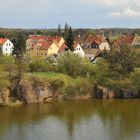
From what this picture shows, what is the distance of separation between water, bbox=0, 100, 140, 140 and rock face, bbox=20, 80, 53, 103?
67.9 inches

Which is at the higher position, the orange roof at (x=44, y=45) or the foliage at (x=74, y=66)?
the orange roof at (x=44, y=45)

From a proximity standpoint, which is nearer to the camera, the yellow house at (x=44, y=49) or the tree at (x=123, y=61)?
Result: the tree at (x=123, y=61)

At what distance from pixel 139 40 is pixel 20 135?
57763mm

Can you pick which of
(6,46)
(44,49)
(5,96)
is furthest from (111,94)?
(6,46)

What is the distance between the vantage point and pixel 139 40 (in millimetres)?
88812

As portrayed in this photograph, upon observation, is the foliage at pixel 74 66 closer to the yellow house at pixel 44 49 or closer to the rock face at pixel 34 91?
the rock face at pixel 34 91

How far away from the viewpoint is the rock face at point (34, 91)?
162 feet

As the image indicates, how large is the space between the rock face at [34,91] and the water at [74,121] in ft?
5.66

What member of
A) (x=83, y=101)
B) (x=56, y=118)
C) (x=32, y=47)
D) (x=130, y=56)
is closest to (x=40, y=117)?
(x=56, y=118)

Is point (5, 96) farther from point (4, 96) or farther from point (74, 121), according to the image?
point (74, 121)

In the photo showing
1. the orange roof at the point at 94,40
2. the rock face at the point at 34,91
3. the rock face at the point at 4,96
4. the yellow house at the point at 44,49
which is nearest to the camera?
the rock face at the point at 4,96

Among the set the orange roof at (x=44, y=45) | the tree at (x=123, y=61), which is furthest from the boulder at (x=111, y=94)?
the orange roof at (x=44, y=45)

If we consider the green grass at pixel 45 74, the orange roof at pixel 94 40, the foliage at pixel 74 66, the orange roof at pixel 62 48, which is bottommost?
the green grass at pixel 45 74

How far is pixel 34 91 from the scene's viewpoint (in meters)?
49.9
